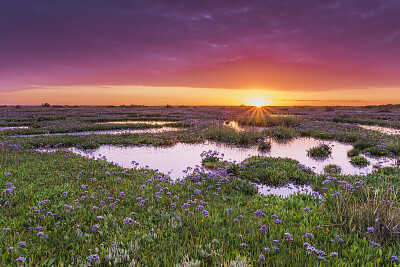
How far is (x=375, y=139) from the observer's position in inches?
704

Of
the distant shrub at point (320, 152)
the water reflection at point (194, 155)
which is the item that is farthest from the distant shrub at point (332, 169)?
the distant shrub at point (320, 152)

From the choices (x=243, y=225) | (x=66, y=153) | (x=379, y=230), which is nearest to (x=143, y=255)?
(x=243, y=225)

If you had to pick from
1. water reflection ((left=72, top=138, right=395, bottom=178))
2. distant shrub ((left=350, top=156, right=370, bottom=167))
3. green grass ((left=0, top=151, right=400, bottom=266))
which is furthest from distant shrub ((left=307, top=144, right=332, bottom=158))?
green grass ((left=0, top=151, right=400, bottom=266))

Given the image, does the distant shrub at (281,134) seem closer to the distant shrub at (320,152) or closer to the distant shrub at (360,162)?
the distant shrub at (320,152)

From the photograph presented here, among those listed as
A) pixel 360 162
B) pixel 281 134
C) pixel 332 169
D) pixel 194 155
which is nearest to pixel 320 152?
pixel 360 162

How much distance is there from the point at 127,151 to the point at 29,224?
1125 centimetres

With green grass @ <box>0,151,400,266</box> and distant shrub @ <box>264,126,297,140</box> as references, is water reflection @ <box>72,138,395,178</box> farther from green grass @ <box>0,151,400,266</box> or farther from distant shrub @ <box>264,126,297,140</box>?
green grass @ <box>0,151,400,266</box>

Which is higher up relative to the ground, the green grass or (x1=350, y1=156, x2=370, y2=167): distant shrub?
the green grass

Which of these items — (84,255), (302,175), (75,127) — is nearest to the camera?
(84,255)

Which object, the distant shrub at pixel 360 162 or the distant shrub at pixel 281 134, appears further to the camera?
the distant shrub at pixel 281 134

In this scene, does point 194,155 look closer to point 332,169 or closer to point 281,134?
point 332,169

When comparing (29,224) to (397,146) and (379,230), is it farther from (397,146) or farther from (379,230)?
(397,146)

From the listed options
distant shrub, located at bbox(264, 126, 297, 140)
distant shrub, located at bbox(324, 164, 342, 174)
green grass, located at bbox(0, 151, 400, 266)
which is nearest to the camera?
green grass, located at bbox(0, 151, 400, 266)

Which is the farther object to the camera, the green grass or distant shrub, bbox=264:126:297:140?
distant shrub, bbox=264:126:297:140
